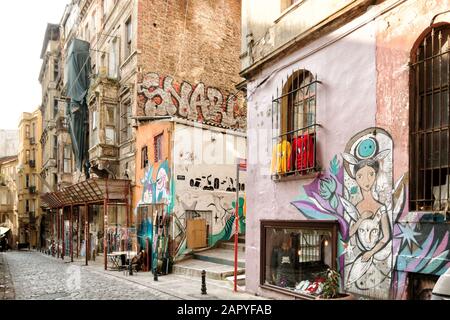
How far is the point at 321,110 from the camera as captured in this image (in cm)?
864

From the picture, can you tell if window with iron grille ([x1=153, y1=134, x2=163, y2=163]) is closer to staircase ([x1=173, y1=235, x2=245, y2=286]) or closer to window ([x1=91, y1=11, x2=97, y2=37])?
staircase ([x1=173, y1=235, x2=245, y2=286])

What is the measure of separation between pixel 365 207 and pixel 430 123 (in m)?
1.71

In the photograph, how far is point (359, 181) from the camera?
7.52 metres

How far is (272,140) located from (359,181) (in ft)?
9.79

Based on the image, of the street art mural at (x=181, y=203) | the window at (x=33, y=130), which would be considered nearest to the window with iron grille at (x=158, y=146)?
the street art mural at (x=181, y=203)

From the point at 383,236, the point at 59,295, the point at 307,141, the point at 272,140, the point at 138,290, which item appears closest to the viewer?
the point at 383,236

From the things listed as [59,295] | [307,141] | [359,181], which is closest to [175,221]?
[59,295]

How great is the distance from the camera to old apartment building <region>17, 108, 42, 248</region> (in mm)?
51500

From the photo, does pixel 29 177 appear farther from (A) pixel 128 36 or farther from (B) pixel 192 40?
(B) pixel 192 40

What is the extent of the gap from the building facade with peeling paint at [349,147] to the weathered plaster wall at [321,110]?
0.03 metres

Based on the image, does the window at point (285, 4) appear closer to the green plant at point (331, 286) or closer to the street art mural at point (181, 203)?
the green plant at point (331, 286)

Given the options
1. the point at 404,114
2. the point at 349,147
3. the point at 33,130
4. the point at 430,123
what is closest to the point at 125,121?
the point at 349,147

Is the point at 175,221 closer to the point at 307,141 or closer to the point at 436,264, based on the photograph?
the point at 307,141

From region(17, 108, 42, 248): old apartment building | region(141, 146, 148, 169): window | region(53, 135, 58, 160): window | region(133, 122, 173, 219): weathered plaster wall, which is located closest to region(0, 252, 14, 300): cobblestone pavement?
region(133, 122, 173, 219): weathered plaster wall
